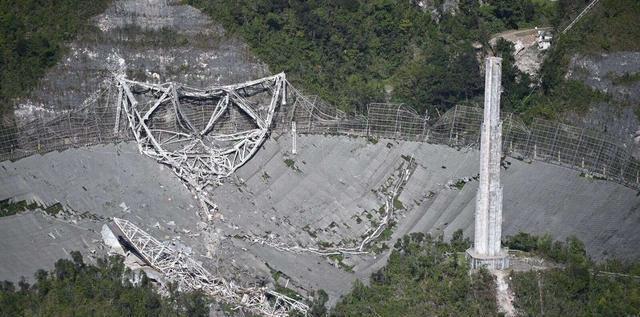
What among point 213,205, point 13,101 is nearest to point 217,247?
point 213,205

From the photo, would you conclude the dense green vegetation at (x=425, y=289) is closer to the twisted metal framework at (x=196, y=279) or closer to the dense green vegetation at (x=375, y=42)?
the twisted metal framework at (x=196, y=279)

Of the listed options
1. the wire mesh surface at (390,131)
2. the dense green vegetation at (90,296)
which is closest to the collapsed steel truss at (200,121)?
the wire mesh surface at (390,131)

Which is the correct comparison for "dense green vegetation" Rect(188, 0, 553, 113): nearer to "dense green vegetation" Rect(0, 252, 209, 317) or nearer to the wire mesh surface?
the wire mesh surface

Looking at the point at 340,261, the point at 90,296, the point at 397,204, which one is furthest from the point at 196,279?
the point at 397,204

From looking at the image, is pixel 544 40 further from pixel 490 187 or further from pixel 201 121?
pixel 490 187

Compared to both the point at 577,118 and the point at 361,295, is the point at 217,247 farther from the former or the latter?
the point at 577,118

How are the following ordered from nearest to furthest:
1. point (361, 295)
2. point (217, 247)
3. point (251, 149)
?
point (361, 295) → point (217, 247) → point (251, 149)
